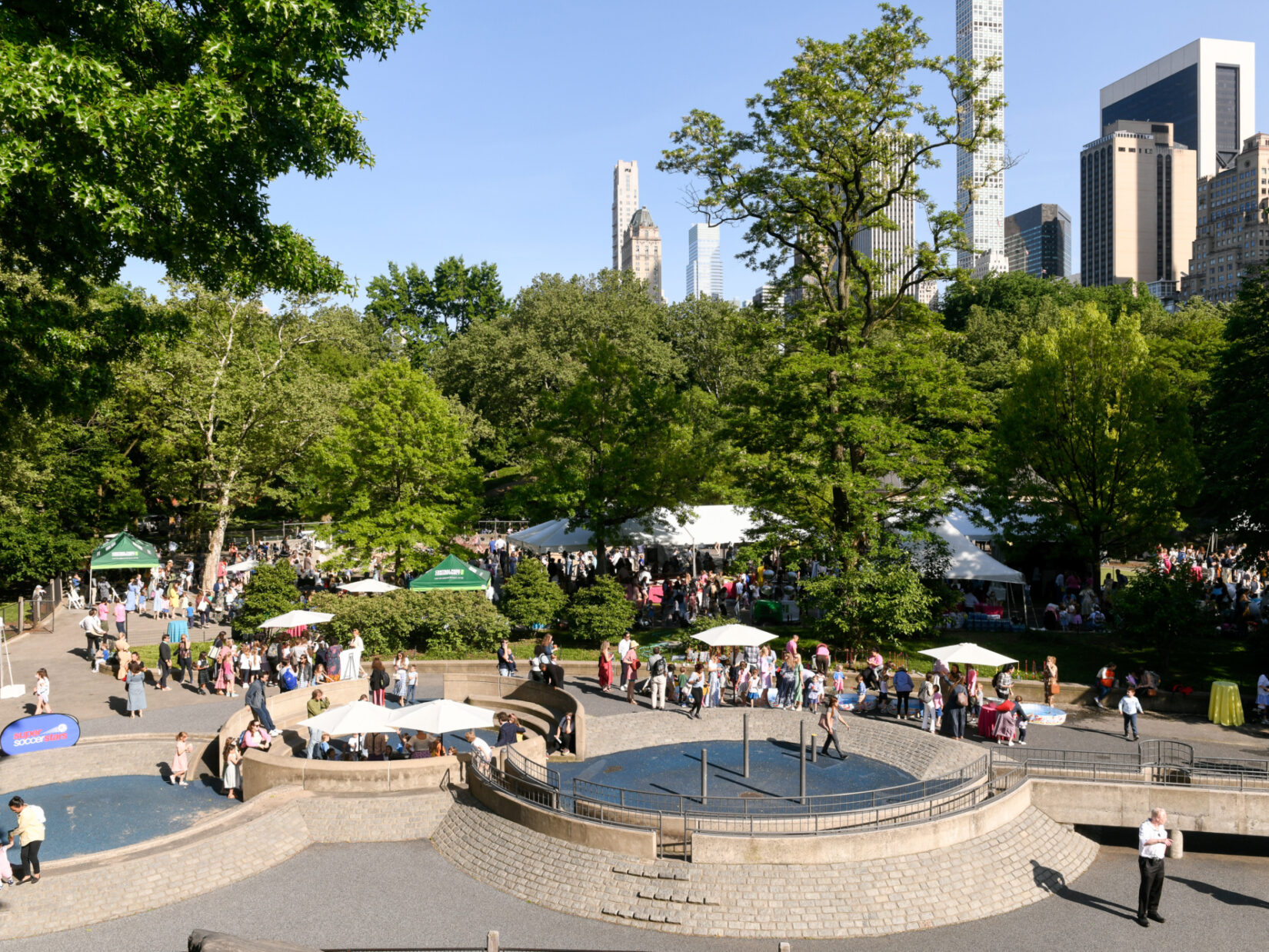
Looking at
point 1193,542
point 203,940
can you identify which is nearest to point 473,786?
point 203,940

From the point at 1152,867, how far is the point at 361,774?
42.7 ft

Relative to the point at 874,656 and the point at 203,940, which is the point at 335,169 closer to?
the point at 203,940

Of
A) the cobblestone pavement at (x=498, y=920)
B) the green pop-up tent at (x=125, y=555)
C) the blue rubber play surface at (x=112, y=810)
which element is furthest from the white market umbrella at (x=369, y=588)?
the cobblestone pavement at (x=498, y=920)

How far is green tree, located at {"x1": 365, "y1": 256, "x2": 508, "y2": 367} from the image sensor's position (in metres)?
106

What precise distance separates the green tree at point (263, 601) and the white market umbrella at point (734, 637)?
13334mm

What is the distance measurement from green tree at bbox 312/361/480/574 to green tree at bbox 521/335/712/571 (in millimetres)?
3322

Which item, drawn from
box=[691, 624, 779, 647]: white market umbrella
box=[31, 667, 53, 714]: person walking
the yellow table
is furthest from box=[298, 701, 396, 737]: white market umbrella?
the yellow table

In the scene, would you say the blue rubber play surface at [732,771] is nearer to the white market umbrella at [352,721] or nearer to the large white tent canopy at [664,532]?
the white market umbrella at [352,721]

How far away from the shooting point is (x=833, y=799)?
693 inches

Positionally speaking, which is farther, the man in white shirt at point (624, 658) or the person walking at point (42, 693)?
the man in white shirt at point (624, 658)

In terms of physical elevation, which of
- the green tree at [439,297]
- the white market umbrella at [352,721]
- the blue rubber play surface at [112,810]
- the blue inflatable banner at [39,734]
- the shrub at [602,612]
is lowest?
the blue rubber play surface at [112,810]

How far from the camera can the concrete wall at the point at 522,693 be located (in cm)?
2077

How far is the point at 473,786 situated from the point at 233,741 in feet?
17.9

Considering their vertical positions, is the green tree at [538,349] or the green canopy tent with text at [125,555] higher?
the green tree at [538,349]
